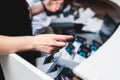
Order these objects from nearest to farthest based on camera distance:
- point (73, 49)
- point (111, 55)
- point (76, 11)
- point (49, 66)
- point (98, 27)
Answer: point (111, 55) < point (49, 66) < point (73, 49) < point (98, 27) < point (76, 11)

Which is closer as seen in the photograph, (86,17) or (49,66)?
(49,66)

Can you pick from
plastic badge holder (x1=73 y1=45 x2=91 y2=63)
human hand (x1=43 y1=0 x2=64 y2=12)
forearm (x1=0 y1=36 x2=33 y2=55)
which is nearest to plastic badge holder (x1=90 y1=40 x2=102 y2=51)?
plastic badge holder (x1=73 y1=45 x2=91 y2=63)

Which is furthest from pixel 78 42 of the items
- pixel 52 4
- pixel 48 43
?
pixel 48 43

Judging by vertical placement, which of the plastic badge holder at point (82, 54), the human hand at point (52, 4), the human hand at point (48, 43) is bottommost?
the plastic badge holder at point (82, 54)

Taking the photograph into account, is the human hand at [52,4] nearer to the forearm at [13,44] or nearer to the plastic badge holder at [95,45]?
the plastic badge holder at [95,45]

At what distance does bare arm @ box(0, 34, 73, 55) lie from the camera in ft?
2.39

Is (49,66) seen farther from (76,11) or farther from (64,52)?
(76,11)

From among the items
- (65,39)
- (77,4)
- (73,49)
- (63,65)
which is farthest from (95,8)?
A: (65,39)

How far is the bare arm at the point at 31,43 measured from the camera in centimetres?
73

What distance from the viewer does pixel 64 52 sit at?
104 centimetres

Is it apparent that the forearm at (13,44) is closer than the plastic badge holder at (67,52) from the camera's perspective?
Yes

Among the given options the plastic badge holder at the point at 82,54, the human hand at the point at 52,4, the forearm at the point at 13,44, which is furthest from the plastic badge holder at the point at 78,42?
the forearm at the point at 13,44

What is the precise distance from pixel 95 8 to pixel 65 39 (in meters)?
0.76

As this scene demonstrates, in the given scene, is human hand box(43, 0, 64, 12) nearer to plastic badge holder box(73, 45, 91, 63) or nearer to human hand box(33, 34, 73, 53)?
plastic badge holder box(73, 45, 91, 63)
